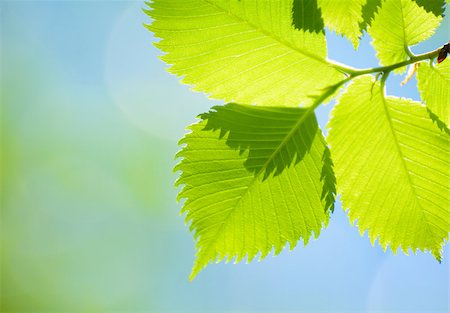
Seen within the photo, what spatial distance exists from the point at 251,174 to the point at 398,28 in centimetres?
40

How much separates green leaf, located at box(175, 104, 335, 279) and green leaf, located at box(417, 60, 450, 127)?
0.23 meters

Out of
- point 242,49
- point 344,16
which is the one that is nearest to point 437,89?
point 344,16

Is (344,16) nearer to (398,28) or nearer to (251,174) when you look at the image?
(398,28)

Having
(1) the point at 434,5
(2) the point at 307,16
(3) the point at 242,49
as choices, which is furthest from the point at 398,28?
(3) the point at 242,49

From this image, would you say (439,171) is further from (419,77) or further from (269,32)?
(269,32)

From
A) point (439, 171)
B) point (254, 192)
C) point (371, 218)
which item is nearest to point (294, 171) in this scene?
point (254, 192)

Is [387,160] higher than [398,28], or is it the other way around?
[398,28]

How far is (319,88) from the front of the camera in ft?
3.55

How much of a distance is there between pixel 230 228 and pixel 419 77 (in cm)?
48

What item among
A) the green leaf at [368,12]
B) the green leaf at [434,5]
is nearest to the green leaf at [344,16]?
the green leaf at [368,12]

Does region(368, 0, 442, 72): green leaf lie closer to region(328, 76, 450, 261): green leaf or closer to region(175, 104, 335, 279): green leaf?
region(328, 76, 450, 261): green leaf

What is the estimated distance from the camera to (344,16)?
3.33 feet

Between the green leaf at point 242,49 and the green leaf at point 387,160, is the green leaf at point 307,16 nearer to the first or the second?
the green leaf at point 242,49

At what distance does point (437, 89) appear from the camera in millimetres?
1092
